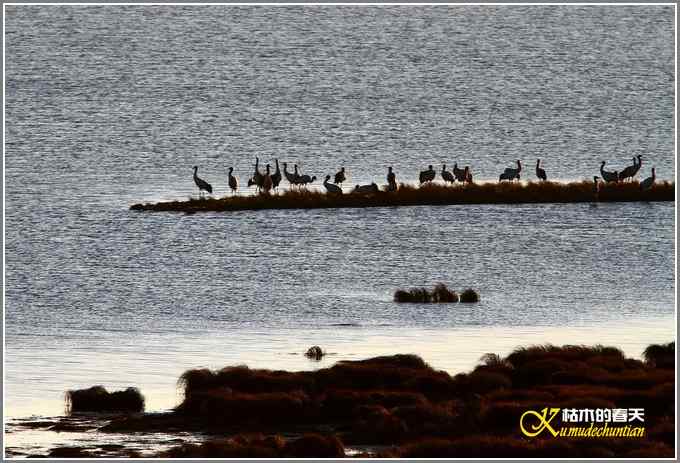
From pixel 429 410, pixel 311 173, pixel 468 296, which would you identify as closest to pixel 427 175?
pixel 311 173

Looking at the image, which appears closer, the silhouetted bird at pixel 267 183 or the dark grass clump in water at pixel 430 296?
the dark grass clump in water at pixel 430 296

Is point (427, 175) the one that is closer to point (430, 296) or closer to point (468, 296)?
point (468, 296)

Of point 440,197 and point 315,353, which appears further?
point 440,197

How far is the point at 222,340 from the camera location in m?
44.4

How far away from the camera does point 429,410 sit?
1256 inches

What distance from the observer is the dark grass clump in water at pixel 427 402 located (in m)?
29.9

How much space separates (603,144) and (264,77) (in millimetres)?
44853

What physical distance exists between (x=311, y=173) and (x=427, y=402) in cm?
5998

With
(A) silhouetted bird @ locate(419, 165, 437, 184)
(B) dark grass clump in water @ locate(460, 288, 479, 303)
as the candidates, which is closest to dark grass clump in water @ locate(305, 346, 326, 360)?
(B) dark grass clump in water @ locate(460, 288, 479, 303)

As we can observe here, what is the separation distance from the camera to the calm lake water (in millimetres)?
45375

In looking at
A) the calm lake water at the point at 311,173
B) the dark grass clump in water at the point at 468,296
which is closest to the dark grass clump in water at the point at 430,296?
the dark grass clump in water at the point at 468,296

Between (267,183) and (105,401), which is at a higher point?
(267,183)

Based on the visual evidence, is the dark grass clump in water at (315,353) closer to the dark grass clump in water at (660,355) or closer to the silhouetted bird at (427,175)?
→ the dark grass clump in water at (660,355)

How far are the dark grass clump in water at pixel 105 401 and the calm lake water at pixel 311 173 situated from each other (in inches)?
19.2
